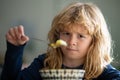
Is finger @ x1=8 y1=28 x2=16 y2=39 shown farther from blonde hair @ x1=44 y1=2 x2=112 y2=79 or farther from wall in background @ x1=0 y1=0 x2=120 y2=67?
wall in background @ x1=0 y1=0 x2=120 y2=67

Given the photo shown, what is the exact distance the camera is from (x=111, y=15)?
6.89 feet

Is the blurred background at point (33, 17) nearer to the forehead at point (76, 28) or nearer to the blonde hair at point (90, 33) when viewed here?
the blonde hair at point (90, 33)

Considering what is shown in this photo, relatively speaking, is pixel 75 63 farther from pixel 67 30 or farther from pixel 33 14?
pixel 33 14

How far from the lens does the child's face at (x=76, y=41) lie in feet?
2.84

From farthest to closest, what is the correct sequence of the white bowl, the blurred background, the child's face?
the blurred background, the child's face, the white bowl

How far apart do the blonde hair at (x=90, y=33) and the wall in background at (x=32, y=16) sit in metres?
0.96

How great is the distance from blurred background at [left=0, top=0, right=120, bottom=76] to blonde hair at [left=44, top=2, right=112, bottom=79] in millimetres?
959

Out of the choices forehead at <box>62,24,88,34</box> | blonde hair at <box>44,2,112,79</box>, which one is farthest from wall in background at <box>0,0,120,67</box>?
forehead at <box>62,24,88,34</box>

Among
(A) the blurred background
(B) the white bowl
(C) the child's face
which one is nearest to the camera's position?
(B) the white bowl

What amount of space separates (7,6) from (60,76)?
4.15 feet

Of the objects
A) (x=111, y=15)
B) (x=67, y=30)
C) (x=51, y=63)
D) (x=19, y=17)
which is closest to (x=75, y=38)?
(x=67, y=30)

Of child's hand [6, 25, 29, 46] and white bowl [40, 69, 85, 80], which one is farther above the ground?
child's hand [6, 25, 29, 46]

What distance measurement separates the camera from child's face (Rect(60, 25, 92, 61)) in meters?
0.87

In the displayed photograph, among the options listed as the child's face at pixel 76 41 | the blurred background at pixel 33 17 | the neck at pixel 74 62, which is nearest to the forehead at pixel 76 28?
the child's face at pixel 76 41
